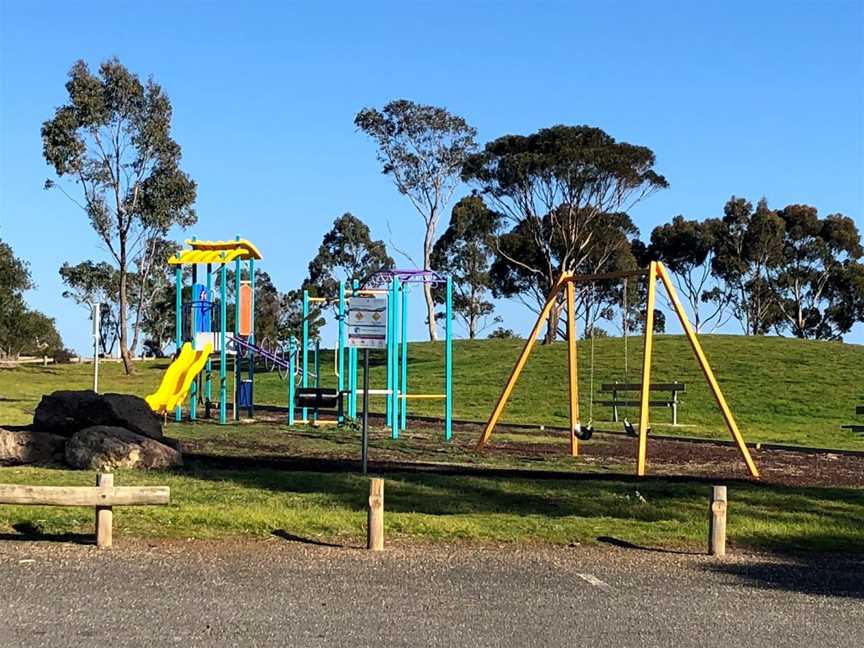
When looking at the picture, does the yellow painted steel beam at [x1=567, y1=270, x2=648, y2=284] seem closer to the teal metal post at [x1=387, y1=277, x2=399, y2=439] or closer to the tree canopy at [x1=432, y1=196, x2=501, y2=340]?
the teal metal post at [x1=387, y1=277, x2=399, y2=439]

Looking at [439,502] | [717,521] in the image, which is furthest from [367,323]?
[717,521]

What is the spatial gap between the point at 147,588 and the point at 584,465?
10.2 metres

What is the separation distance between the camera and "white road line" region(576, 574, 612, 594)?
8.73 meters

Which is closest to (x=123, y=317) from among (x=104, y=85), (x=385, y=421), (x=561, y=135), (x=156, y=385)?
(x=156, y=385)

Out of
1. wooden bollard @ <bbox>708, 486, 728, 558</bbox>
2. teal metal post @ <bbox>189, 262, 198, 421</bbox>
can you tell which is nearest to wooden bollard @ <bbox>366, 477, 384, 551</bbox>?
wooden bollard @ <bbox>708, 486, 728, 558</bbox>

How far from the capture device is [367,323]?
14.3 meters

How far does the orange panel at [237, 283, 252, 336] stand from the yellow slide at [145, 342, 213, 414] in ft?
2.84

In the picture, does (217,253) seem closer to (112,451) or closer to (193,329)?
(193,329)

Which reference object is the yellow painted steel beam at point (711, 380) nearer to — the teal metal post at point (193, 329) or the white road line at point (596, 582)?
the white road line at point (596, 582)

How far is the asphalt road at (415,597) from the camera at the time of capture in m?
7.10

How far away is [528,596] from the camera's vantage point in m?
8.38

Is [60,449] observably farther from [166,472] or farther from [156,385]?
[156,385]

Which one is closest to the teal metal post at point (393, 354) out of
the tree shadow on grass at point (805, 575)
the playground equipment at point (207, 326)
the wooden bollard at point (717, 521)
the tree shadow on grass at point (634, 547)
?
the playground equipment at point (207, 326)

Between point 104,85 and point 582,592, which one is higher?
point 104,85
